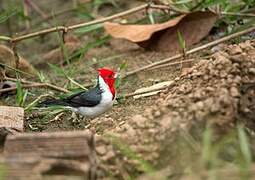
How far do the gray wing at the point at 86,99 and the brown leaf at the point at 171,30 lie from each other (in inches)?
38.1

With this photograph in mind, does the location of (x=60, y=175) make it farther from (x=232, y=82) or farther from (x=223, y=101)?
(x=232, y=82)

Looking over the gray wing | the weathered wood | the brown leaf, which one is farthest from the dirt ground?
the brown leaf

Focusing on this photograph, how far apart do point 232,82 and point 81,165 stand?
110 centimetres

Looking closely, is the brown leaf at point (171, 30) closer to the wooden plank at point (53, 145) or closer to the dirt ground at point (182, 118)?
the dirt ground at point (182, 118)

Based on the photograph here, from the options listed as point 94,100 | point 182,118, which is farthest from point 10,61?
point 182,118

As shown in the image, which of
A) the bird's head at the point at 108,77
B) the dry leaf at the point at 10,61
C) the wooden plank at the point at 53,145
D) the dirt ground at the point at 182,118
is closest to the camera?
the wooden plank at the point at 53,145

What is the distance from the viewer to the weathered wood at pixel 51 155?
9.36ft

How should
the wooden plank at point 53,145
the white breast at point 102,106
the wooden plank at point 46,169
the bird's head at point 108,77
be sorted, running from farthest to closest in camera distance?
1. the bird's head at point 108,77
2. the white breast at point 102,106
3. the wooden plank at point 53,145
4. the wooden plank at point 46,169

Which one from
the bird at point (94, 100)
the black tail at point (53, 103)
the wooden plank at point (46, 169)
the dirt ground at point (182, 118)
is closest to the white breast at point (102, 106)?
the bird at point (94, 100)

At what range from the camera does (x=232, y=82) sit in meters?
3.59

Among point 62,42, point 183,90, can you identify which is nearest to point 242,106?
point 183,90

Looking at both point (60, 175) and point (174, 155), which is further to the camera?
point (174, 155)

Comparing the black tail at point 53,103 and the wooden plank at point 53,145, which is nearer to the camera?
the wooden plank at point 53,145

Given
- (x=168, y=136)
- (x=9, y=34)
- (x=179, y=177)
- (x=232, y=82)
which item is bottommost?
(x=179, y=177)
